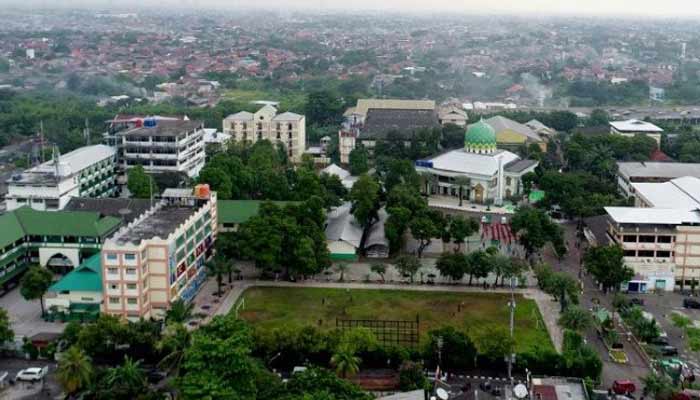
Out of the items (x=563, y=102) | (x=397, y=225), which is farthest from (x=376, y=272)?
(x=563, y=102)

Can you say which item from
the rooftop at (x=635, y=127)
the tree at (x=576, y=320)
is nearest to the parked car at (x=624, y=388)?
the tree at (x=576, y=320)

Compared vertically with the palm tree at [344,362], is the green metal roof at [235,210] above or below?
above

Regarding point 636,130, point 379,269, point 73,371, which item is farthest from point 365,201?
point 636,130

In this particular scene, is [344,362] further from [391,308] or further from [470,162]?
[470,162]

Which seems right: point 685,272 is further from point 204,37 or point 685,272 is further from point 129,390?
point 204,37

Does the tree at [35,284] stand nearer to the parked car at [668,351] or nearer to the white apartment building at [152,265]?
the white apartment building at [152,265]

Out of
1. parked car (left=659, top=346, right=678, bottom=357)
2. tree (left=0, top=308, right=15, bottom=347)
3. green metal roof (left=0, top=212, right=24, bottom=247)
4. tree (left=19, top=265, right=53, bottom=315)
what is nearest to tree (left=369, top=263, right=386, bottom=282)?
parked car (left=659, top=346, right=678, bottom=357)
